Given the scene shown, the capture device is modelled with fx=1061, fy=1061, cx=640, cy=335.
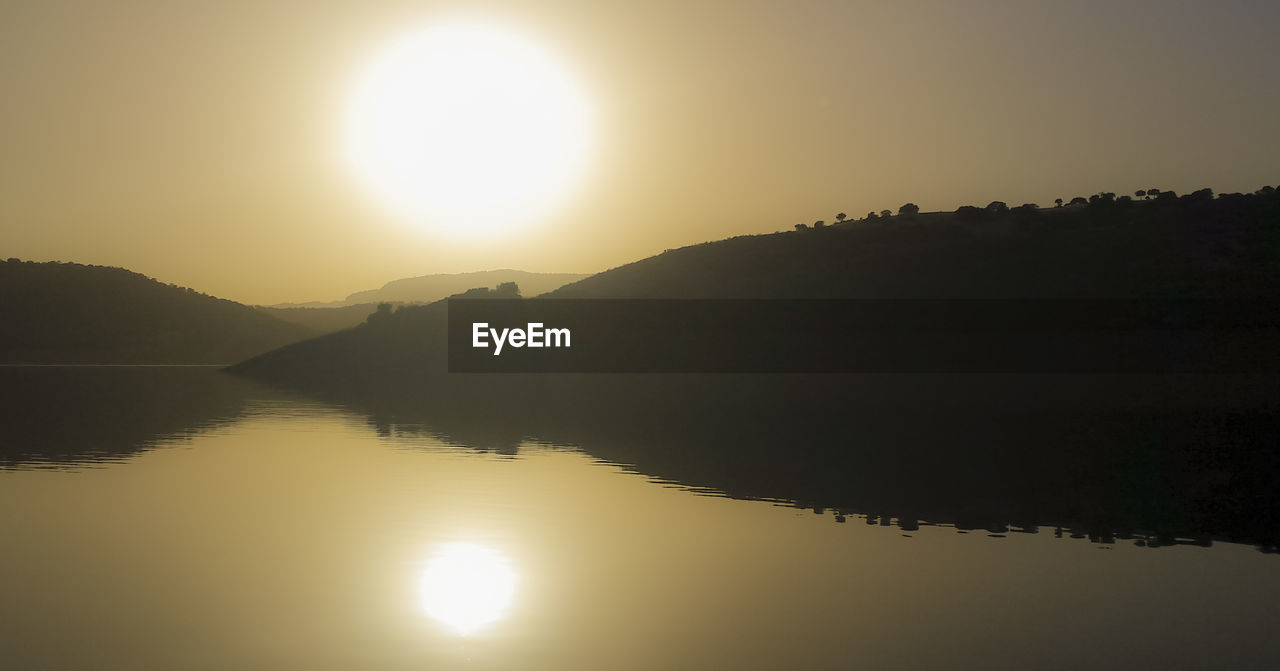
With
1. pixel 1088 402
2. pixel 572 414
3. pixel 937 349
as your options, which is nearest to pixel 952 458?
pixel 572 414

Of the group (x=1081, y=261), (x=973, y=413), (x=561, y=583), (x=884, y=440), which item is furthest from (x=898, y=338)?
(x=561, y=583)

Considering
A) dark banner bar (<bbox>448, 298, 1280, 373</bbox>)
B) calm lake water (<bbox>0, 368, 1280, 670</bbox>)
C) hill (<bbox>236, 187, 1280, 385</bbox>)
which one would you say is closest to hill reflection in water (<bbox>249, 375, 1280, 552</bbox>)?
calm lake water (<bbox>0, 368, 1280, 670</bbox>)

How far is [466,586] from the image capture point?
883 inches

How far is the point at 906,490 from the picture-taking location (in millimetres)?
39375

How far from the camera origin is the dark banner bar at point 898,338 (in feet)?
460

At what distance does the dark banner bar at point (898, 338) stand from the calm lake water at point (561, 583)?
11588 centimetres

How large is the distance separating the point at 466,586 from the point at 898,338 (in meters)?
143

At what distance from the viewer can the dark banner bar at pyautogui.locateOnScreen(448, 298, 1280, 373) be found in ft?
460

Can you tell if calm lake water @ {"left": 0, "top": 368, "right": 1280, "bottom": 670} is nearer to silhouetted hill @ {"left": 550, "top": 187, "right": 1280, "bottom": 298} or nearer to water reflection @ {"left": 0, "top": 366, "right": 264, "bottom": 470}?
water reflection @ {"left": 0, "top": 366, "right": 264, "bottom": 470}

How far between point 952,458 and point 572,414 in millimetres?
37453

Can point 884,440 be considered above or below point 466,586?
above

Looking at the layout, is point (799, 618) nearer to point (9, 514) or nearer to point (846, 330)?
point (9, 514)

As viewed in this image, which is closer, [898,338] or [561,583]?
[561,583]

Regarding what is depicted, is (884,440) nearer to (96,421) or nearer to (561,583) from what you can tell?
(561,583)
